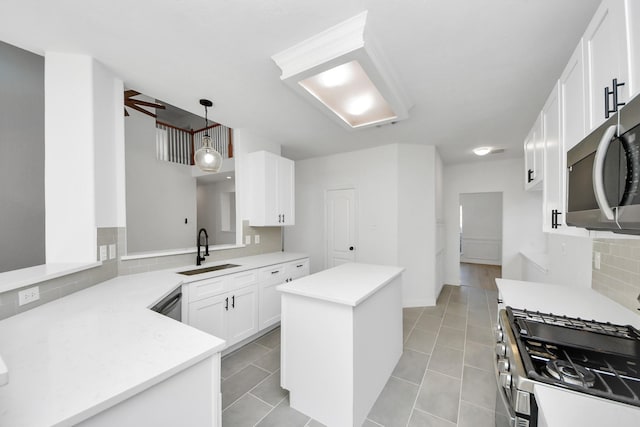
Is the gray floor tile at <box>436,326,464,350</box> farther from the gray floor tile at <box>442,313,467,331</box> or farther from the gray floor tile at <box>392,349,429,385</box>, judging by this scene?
the gray floor tile at <box>392,349,429,385</box>

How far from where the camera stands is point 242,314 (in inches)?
105

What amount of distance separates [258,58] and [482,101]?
7.49ft

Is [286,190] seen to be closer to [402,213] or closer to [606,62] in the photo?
[402,213]

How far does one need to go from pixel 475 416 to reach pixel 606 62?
2.24 m

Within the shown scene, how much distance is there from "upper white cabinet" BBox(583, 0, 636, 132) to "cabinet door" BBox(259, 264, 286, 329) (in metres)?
2.88

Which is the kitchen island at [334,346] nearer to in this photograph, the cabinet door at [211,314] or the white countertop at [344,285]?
the white countertop at [344,285]

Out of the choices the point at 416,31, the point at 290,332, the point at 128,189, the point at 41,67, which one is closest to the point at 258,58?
the point at 416,31

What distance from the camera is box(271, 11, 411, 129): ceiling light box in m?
1.53

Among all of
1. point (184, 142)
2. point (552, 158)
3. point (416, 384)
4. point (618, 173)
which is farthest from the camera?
point (184, 142)

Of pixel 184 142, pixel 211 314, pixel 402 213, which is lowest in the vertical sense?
pixel 211 314

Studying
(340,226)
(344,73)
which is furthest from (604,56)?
(340,226)

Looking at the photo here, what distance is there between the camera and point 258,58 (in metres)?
1.86

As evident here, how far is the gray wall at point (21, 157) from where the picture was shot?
89.9 inches

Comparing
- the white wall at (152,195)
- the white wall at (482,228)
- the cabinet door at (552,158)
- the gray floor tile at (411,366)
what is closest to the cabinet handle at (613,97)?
the cabinet door at (552,158)
